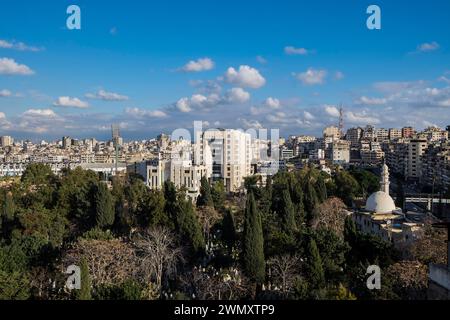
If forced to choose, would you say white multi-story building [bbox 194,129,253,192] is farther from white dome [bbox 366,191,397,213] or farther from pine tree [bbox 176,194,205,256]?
pine tree [bbox 176,194,205,256]

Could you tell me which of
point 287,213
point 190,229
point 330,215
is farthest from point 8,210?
point 330,215

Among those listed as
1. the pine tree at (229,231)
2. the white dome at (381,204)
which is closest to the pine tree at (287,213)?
the pine tree at (229,231)

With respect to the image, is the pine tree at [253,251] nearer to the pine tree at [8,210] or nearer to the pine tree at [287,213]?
the pine tree at [287,213]

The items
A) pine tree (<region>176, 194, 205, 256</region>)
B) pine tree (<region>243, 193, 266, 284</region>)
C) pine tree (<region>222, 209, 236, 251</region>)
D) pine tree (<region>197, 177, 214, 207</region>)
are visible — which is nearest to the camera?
pine tree (<region>243, 193, 266, 284</region>)

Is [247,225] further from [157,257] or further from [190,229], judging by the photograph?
[190,229]

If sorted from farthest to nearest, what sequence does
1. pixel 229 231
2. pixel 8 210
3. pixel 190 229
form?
pixel 8 210 < pixel 229 231 < pixel 190 229

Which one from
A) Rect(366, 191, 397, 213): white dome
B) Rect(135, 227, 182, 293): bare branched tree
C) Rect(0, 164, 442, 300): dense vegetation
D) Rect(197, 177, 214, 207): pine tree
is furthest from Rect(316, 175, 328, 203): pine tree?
Rect(135, 227, 182, 293): bare branched tree
